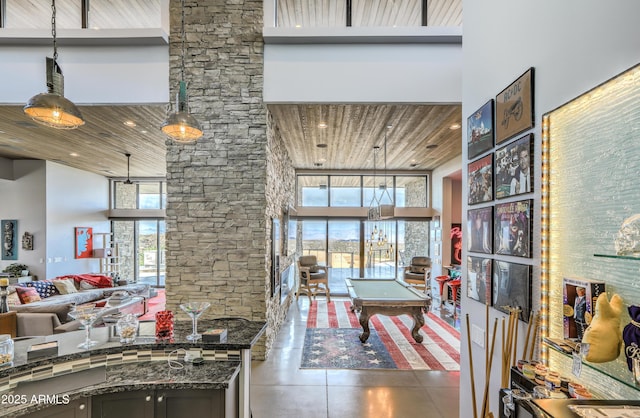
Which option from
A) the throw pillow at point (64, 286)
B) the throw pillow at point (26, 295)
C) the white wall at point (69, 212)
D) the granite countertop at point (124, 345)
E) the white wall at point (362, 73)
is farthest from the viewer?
the white wall at point (69, 212)

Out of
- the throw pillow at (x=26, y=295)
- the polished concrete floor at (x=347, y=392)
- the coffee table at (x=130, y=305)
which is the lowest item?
the polished concrete floor at (x=347, y=392)

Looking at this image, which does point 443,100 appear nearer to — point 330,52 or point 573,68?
point 330,52

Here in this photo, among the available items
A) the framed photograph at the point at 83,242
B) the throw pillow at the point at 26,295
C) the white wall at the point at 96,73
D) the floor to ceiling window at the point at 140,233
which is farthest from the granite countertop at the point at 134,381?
the floor to ceiling window at the point at 140,233

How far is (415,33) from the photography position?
4199mm

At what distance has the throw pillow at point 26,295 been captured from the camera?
590 centimetres

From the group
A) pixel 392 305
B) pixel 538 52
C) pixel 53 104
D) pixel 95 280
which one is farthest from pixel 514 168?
pixel 95 280

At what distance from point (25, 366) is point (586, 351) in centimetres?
293

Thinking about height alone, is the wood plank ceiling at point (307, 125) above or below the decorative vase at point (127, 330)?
→ above

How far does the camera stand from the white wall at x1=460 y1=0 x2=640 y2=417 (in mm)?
1289

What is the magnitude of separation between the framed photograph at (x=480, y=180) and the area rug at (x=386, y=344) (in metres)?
2.95

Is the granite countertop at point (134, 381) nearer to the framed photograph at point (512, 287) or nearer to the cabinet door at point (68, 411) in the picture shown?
the cabinet door at point (68, 411)

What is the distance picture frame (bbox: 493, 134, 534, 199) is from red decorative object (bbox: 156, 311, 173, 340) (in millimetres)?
2653

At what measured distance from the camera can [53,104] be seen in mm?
2189

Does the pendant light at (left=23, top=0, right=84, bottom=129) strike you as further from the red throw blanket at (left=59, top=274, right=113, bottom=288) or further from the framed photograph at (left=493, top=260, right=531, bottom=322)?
the red throw blanket at (left=59, top=274, right=113, bottom=288)
